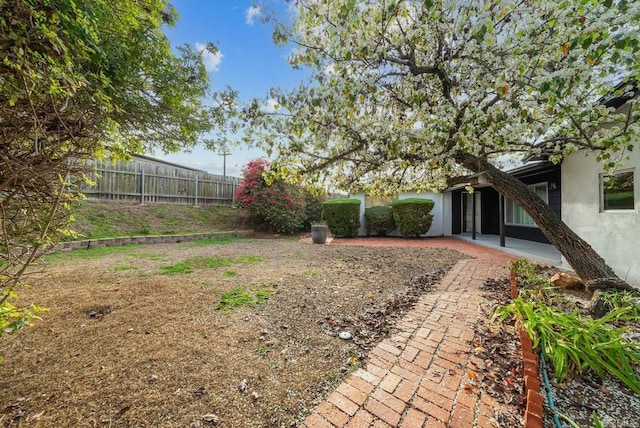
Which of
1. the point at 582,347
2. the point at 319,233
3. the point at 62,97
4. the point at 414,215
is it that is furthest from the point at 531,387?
the point at 414,215

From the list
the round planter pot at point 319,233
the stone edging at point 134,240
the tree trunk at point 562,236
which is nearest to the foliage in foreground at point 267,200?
the stone edging at point 134,240

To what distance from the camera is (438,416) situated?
1715 millimetres

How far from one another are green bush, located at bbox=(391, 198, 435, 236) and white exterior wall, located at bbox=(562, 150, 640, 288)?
5846 millimetres

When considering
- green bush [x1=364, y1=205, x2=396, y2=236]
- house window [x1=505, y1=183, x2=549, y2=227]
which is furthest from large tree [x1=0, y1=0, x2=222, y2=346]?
house window [x1=505, y1=183, x2=549, y2=227]

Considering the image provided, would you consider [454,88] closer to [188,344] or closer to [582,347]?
[582,347]

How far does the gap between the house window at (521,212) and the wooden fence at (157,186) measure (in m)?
13.5

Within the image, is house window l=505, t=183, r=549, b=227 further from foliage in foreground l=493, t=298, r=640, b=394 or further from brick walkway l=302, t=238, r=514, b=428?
brick walkway l=302, t=238, r=514, b=428

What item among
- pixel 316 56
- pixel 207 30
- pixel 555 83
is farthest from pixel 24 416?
pixel 207 30

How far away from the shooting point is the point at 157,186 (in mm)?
11859

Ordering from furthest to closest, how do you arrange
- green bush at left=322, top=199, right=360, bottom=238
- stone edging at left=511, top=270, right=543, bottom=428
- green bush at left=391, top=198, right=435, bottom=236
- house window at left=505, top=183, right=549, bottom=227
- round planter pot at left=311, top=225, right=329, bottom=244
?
1. green bush at left=322, top=199, right=360, bottom=238
2. green bush at left=391, top=198, right=435, bottom=236
3. round planter pot at left=311, top=225, right=329, bottom=244
4. house window at left=505, top=183, right=549, bottom=227
5. stone edging at left=511, top=270, right=543, bottom=428

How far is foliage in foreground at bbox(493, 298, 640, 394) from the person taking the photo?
2.17 m

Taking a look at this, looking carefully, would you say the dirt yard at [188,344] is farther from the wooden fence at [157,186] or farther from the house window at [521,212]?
the wooden fence at [157,186]

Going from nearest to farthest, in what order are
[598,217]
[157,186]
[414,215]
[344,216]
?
[598,217] → [414,215] → [157,186] → [344,216]

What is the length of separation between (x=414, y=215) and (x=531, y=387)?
10018 millimetres
